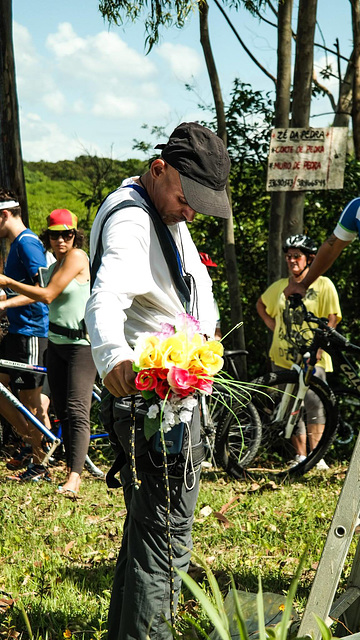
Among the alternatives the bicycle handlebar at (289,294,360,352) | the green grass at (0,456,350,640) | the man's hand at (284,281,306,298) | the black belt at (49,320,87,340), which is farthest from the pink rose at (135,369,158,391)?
the bicycle handlebar at (289,294,360,352)

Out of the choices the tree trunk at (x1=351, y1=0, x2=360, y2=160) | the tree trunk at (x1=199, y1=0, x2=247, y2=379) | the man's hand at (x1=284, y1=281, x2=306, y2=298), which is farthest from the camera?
the tree trunk at (x1=351, y1=0, x2=360, y2=160)

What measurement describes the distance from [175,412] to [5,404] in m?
4.19

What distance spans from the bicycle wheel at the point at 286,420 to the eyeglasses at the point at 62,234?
1.92m

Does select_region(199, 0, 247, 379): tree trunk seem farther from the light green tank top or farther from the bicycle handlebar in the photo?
the light green tank top

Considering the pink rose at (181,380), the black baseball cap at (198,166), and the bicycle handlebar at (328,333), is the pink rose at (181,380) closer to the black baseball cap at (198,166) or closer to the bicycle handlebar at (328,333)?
the black baseball cap at (198,166)

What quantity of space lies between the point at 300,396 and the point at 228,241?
218 cm

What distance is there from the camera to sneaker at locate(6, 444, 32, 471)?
6.29m

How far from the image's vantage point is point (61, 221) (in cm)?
545

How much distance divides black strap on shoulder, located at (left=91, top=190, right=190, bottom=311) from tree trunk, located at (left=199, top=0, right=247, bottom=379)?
15.6 feet

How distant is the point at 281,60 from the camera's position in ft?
22.3

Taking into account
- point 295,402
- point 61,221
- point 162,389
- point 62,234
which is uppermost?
point 61,221

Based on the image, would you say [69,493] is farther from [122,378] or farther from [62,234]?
[122,378]

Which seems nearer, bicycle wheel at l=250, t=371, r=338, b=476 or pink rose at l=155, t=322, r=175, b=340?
pink rose at l=155, t=322, r=175, b=340

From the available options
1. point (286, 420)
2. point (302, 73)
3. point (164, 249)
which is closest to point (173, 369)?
point (164, 249)
